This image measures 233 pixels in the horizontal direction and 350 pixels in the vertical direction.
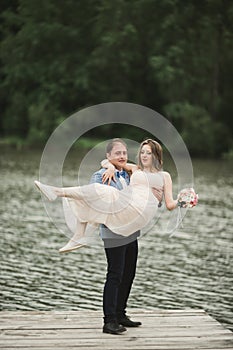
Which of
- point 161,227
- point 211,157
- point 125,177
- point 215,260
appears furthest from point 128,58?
point 125,177

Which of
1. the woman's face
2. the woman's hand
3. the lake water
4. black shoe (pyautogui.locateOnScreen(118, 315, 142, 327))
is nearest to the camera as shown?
the woman's hand

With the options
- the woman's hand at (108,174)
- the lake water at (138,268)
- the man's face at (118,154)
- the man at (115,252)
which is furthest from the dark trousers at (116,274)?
the lake water at (138,268)

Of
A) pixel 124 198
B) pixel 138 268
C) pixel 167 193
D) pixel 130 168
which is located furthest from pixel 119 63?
pixel 124 198

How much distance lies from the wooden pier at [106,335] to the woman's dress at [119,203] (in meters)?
0.75

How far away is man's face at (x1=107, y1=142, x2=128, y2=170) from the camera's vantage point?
5777 millimetres

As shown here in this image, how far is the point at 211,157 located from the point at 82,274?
24343mm

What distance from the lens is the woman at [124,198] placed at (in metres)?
5.66

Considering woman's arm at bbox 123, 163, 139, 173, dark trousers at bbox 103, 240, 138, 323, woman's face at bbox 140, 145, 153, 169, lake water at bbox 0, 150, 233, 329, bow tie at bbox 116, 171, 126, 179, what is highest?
woman's face at bbox 140, 145, 153, 169

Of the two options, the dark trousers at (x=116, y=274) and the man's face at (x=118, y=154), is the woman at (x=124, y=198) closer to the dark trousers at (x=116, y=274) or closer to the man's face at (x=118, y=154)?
the man's face at (x=118, y=154)

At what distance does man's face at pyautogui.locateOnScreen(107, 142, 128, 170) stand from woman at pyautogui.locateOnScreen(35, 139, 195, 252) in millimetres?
55

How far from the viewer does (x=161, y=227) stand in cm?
1491

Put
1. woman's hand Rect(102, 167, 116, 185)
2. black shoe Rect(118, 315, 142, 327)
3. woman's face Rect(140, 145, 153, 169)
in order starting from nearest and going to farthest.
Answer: woman's hand Rect(102, 167, 116, 185) → woman's face Rect(140, 145, 153, 169) → black shoe Rect(118, 315, 142, 327)

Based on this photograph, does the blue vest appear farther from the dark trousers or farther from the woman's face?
the woman's face

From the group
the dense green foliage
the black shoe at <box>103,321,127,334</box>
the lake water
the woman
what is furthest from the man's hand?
the dense green foliage
